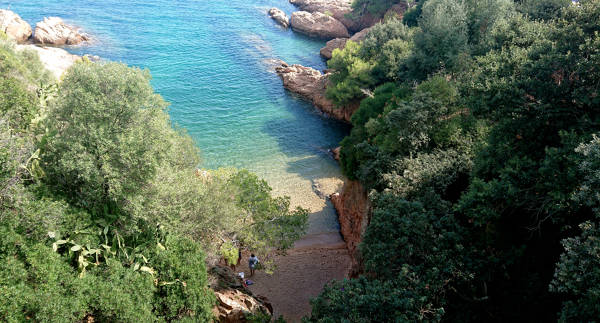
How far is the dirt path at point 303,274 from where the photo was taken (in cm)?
2431

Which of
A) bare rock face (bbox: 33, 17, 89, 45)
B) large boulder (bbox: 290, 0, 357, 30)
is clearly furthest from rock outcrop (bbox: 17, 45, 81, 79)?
large boulder (bbox: 290, 0, 357, 30)

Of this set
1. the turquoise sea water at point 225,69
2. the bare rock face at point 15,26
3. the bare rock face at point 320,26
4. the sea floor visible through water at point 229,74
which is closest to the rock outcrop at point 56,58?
the turquoise sea water at point 225,69

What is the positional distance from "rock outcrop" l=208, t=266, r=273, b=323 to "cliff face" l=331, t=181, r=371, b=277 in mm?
6372

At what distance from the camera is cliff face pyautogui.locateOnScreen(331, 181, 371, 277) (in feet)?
85.0

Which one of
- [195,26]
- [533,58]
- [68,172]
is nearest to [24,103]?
[68,172]

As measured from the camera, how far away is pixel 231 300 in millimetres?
19859

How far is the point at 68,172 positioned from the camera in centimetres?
1569

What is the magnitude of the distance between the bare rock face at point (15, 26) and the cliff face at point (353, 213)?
161 ft

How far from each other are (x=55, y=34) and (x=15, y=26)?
15.5 feet

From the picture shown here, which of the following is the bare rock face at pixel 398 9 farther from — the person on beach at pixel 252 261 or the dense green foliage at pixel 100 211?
Answer: the dense green foliage at pixel 100 211

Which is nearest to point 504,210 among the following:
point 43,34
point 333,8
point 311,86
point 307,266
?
point 307,266

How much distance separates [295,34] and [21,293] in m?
65.3

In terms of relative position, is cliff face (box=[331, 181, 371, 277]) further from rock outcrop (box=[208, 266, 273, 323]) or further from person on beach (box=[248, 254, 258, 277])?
rock outcrop (box=[208, 266, 273, 323])

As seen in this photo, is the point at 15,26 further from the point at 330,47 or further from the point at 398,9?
the point at 398,9
